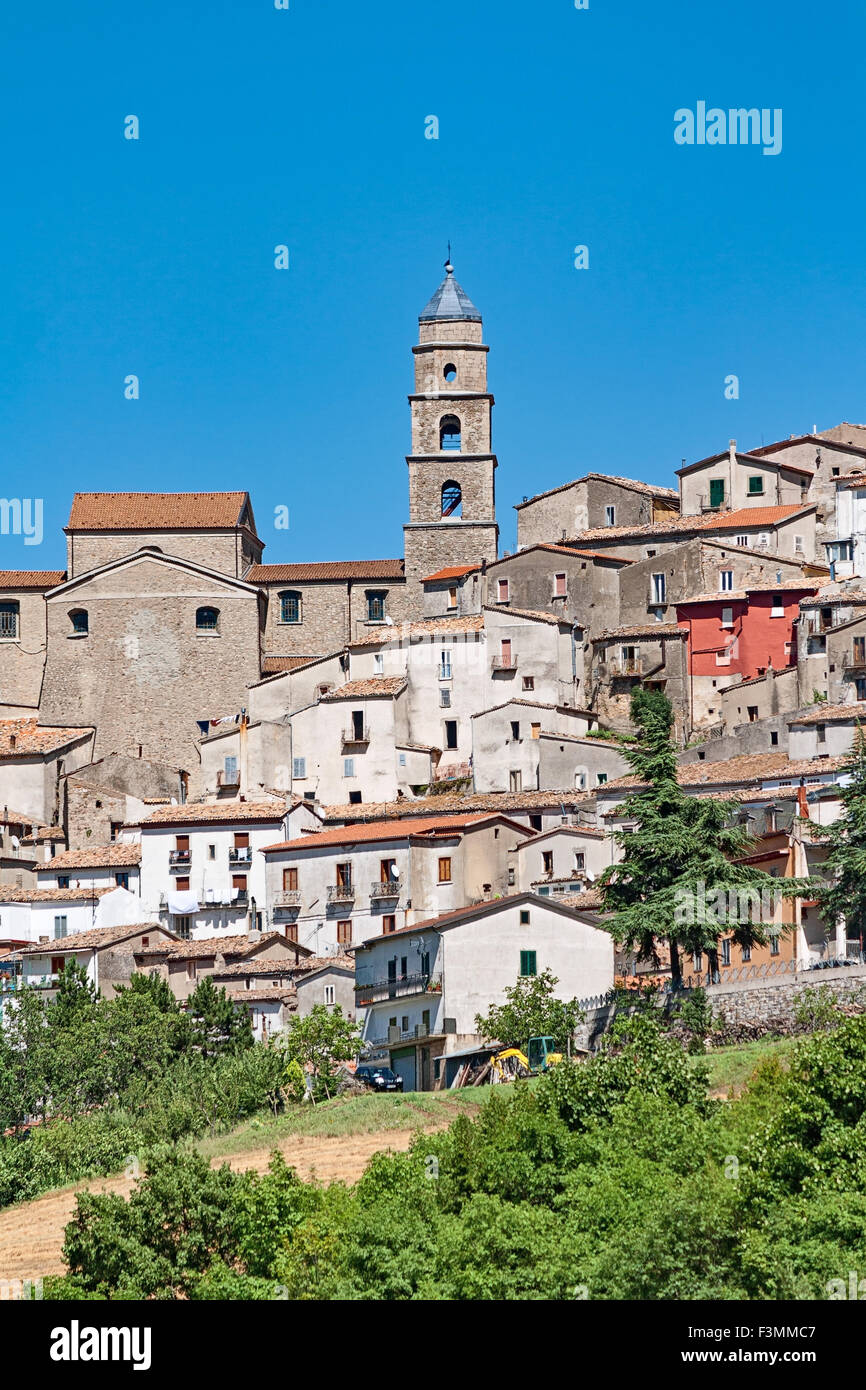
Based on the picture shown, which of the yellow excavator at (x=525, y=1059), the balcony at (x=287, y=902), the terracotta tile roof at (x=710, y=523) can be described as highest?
the terracotta tile roof at (x=710, y=523)

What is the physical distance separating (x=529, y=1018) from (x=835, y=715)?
18.3m

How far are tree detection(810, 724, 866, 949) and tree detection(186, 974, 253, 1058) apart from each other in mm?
14572

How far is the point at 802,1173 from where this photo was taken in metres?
28.9

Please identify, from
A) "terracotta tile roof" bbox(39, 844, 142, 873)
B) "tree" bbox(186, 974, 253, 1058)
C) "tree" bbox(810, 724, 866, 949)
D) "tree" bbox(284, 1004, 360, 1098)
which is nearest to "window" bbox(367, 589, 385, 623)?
"terracotta tile roof" bbox(39, 844, 142, 873)

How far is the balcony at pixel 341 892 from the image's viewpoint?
5897cm

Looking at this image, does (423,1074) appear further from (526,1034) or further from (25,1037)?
(25,1037)

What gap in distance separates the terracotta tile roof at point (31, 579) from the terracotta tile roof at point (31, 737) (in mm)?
5811

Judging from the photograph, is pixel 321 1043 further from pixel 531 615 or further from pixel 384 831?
pixel 531 615

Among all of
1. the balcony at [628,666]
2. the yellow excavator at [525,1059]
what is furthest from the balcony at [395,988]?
the balcony at [628,666]

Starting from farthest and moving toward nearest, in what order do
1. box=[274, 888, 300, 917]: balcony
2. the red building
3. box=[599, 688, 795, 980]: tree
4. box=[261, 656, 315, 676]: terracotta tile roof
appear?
box=[261, 656, 315, 676]: terracotta tile roof < the red building < box=[274, 888, 300, 917]: balcony < box=[599, 688, 795, 980]: tree

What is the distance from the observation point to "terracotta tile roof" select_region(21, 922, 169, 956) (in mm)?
61125

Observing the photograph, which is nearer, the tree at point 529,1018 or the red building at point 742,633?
the tree at point 529,1018

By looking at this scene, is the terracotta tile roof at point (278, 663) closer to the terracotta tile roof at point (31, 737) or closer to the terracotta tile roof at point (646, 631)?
the terracotta tile roof at point (31, 737)

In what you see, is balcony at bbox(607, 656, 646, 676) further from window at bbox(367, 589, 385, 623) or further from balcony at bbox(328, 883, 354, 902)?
balcony at bbox(328, 883, 354, 902)
